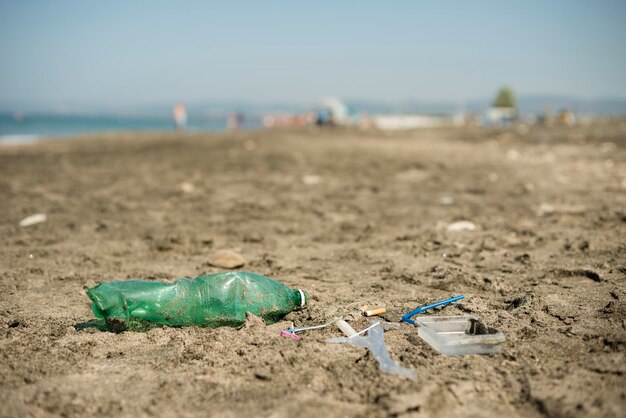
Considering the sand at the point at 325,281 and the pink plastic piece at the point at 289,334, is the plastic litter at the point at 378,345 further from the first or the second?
the pink plastic piece at the point at 289,334

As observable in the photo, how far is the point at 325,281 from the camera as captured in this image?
317 cm

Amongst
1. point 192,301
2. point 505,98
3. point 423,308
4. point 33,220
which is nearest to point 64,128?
point 33,220

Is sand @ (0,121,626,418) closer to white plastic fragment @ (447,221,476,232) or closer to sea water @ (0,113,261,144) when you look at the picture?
white plastic fragment @ (447,221,476,232)

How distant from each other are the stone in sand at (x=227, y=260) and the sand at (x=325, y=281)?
0.20ft

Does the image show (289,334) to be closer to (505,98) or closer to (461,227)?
(461,227)

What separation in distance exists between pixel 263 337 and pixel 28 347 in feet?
3.52

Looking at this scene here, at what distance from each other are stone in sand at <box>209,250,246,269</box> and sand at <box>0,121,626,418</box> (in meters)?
0.06

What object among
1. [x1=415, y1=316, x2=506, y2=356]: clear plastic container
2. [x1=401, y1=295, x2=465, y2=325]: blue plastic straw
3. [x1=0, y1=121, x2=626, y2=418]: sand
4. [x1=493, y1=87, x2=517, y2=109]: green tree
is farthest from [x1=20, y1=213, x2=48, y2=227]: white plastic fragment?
[x1=493, y1=87, x2=517, y2=109]: green tree

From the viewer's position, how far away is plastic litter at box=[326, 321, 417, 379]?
6.52 ft

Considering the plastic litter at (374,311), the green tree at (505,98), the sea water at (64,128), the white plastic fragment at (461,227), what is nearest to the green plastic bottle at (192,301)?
the plastic litter at (374,311)

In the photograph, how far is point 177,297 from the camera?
8.14 ft

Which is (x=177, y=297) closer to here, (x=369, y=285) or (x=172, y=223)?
(x=369, y=285)

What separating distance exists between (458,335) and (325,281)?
42.4 inches

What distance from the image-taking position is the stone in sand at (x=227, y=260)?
3502 mm
